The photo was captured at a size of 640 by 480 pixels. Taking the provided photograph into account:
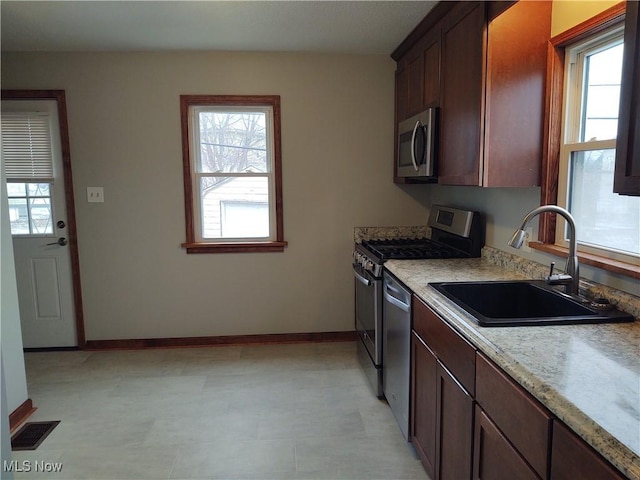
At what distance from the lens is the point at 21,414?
2.57m

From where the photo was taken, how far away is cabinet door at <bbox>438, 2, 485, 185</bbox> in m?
2.06

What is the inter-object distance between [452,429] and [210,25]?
2742 mm

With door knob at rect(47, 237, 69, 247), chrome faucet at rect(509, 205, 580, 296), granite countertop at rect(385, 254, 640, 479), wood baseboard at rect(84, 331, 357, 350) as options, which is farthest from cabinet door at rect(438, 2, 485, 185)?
door knob at rect(47, 237, 69, 247)

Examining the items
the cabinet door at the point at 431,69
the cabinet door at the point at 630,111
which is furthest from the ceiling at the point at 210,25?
the cabinet door at the point at 630,111

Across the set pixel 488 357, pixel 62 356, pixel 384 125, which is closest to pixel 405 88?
pixel 384 125

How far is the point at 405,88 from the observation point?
3.23m

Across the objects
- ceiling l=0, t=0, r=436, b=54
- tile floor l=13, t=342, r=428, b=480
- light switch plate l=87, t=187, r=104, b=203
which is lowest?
tile floor l=13, t=342, r=428, b=480

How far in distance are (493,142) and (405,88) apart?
1.37 m

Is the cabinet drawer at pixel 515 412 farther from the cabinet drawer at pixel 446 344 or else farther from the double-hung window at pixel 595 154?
the double-hung window at pixel 595 154

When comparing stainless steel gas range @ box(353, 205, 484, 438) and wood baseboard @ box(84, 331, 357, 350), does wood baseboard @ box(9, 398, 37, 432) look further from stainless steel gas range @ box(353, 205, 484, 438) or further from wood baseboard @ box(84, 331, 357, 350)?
stainless steel gas range @ box(353, 205, 484, 438)

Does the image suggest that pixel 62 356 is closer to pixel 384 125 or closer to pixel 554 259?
pixel 384 125

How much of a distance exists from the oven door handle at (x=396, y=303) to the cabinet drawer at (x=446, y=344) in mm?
80

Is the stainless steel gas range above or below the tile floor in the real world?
above

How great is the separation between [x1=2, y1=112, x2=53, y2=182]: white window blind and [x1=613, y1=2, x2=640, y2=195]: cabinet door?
12.3 feet
